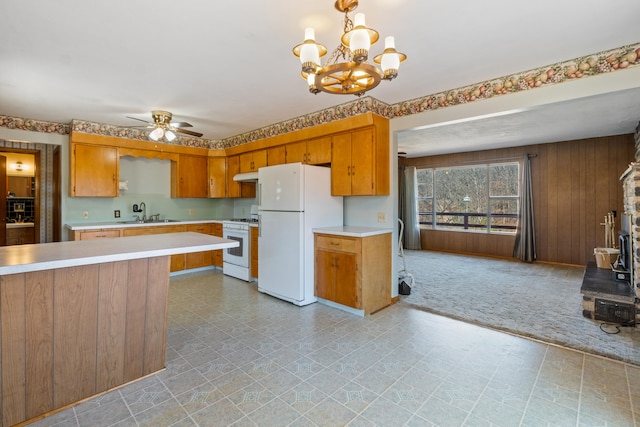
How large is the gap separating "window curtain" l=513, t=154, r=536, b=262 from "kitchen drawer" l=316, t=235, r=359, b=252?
4.69m

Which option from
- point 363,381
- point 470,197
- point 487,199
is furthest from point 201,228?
point 487,199

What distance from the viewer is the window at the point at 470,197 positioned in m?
6.63

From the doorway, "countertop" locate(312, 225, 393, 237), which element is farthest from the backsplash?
"countertop" locate(312, 225, 393, 237)

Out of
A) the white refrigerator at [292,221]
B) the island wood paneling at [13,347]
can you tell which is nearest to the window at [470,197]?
the white refrigerator at [292,221]

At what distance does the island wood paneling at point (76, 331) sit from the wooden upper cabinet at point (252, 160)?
9.64 feet

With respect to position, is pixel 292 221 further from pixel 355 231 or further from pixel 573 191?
pixel 573 191

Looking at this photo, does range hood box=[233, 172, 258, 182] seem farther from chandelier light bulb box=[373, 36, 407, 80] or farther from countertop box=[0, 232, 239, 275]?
chandelier light bulb box=[373, 36, 407, 80]

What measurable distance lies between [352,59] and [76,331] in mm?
2299

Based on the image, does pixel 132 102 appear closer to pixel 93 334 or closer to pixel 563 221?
pixel 93 334

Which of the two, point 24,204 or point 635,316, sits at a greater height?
point 24,204

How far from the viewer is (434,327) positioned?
306cm

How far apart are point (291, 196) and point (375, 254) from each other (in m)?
1.20

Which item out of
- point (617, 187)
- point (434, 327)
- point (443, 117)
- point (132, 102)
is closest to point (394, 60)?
point (443, 117)

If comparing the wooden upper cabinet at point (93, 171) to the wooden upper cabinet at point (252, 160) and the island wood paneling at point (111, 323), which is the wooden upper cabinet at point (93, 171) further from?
the island wood paneling at point (111, 323)
